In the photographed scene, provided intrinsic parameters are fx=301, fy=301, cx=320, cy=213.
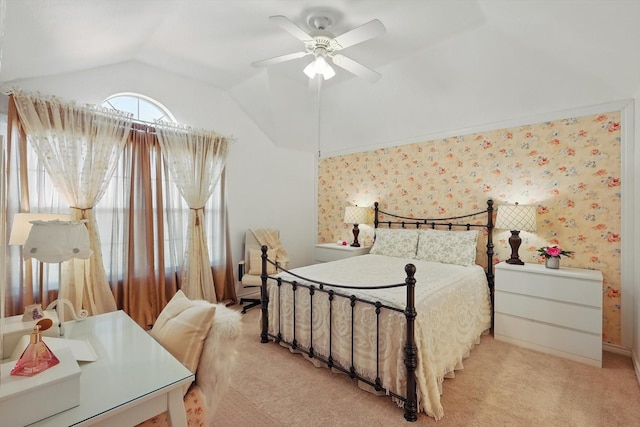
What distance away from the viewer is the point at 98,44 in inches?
99.1

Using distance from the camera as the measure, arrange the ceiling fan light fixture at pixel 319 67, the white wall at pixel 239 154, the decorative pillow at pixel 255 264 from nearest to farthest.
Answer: the ceiling fan light fixture at pixel 319 67, the white wall at pixel 239 154, the decorative pillow at pixel 255 264

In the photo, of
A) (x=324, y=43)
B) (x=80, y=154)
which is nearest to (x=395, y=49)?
(x=324, y=43)

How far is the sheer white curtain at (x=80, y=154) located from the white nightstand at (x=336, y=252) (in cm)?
265

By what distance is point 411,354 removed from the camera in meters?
1.87

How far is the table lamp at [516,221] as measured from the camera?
2.96m

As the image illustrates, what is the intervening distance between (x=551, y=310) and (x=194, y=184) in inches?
155

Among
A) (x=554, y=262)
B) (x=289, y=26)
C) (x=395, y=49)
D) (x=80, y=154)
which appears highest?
(x=395, y=49)

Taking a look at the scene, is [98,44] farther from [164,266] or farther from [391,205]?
[391,205]

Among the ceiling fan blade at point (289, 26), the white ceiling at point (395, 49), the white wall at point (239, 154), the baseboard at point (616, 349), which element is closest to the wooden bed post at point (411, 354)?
the ceiling fan blade at point (289, 26)

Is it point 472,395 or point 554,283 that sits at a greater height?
point 554,283

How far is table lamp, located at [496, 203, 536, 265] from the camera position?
2.96 m

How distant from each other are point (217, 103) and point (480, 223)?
366 cm

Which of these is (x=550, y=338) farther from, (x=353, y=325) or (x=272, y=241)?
(x=272, y=241)

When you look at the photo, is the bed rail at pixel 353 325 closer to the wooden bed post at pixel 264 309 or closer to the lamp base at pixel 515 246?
the wooden bed post at pixel 264 309
